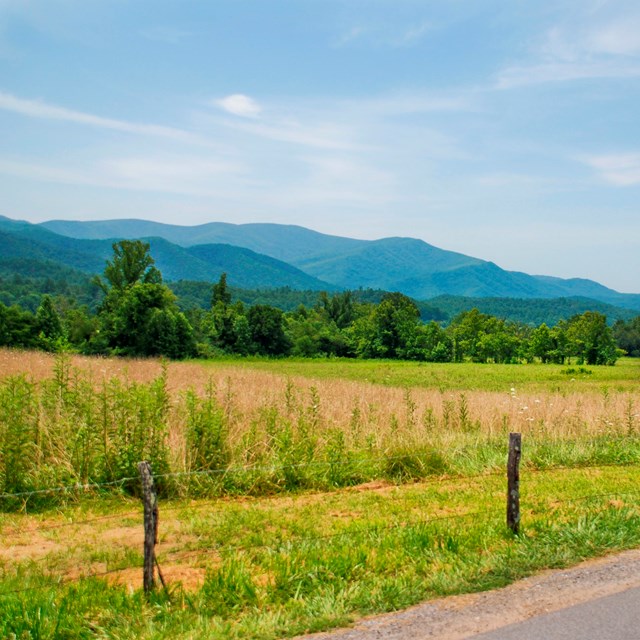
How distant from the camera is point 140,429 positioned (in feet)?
36.2

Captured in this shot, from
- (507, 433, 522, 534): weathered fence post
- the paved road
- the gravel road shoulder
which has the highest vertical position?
(507, 433, 522, 534): weathered fence post

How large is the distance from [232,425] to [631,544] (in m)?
8.15

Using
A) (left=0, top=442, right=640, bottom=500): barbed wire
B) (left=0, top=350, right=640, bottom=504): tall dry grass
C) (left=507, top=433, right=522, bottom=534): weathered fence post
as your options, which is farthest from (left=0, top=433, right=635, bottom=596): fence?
(left=0, top=350, right=640, bottom=504): tall dry grass

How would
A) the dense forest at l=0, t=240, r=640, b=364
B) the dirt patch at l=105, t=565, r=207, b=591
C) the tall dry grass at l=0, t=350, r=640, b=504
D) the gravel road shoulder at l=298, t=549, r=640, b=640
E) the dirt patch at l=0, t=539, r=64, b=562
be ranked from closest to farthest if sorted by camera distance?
the gravel road shoulder at l=298, t=549, r=640, b=640 < the dirt patch at l=105, t=565, r=207, b=591 < the dirt patch at l=0, t=539, r=64, b=562 < the tall dry grass at l=0, t=350, r=640, b=504 < the dense forest at l=0, t=240, r=640, b=364

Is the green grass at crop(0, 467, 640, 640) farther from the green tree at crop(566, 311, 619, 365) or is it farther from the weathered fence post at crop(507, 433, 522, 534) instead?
the green tree at crop(566, 311, 619, 365)

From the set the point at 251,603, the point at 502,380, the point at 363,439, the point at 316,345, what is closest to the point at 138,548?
the point at 251,603

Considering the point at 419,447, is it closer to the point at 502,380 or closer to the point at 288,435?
the point at 288,435

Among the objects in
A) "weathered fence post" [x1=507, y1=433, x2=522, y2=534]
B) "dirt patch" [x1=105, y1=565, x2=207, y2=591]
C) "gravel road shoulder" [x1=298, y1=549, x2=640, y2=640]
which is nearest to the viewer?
→ "gravel road shoulder" [x1=298, y1=549, x2=640, y2=640]

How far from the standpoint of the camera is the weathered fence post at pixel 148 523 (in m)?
6.04

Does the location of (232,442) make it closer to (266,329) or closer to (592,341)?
(266,329)

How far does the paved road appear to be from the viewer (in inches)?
210

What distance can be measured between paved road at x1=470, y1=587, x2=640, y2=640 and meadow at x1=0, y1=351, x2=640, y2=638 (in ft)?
2.97

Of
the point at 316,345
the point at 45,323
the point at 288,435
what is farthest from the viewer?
the point at 316,345

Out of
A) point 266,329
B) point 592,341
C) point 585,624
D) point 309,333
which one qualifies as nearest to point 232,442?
point 585,624
